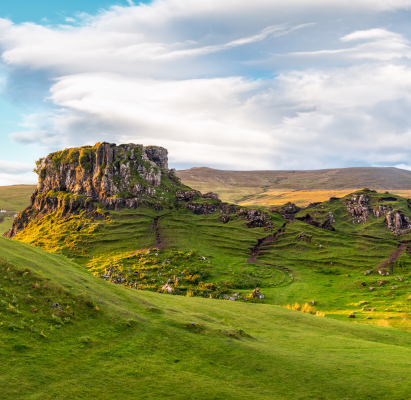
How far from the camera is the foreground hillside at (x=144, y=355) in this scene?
65.9 feet

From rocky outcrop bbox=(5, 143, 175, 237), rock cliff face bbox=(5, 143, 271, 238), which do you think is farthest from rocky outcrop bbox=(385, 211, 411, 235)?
rocky outcrop bbox=(5, 143, 175, 237)

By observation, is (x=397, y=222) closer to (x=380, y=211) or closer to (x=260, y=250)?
(x=380, y=211)

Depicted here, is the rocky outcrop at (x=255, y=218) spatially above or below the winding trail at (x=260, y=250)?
above

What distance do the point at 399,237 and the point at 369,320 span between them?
88690 mm

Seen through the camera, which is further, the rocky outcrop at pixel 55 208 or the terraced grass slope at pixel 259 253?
the rocky outcrop at pixel 55 208

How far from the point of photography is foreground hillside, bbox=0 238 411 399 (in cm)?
2008

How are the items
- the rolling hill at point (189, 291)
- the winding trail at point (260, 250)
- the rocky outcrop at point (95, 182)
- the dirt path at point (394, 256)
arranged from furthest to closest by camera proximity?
1. the rocky outcrop at point (95, 182)
2. the dirt path at point (394, 256)
3. the winding trail at point (260, 250)
4. the rolling hill at point (189, 291)

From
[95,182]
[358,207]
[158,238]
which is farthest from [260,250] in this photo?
[95,182]

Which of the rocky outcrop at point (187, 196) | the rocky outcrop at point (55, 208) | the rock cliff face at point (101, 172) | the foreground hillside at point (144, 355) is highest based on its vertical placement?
the rock cliff face at point (101, 172)

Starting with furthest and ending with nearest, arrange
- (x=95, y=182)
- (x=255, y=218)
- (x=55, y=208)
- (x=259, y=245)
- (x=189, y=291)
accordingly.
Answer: (x=55, y=208)
(x=95, y=182)
(x=255, y=218)
(x=259, y=245)
(x=189, y=291)

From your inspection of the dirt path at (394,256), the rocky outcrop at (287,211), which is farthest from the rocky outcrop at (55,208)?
the dirt path at (394,256)

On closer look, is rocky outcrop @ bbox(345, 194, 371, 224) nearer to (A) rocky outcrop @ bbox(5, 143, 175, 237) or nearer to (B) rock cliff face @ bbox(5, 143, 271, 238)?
(B) rock cliff face @ bbox(5, 143, 271, 238)

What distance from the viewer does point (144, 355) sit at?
2455cm

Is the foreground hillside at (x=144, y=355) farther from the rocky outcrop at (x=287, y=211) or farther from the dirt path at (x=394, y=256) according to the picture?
the rocky outcrop at (x=287, y=211)
